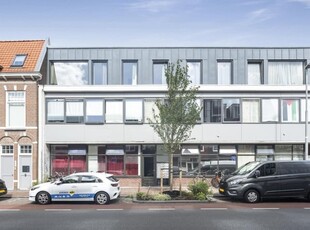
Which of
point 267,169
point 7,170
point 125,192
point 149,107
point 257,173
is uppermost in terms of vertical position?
point 149,107

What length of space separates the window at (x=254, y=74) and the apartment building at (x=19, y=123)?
12.9 m

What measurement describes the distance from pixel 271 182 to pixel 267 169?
615 mm

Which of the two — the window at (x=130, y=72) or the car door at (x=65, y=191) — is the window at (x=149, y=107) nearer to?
the window at (x=130, y=72)

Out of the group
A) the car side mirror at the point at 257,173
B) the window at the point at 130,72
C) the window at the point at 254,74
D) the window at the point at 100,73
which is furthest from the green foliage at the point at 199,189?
the window at the point at 100,73

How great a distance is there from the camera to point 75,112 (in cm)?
2744

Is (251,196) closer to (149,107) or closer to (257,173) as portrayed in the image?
(257,173)

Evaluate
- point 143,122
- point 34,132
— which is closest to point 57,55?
point 34,132

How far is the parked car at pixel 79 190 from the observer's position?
A: 19.7 metres

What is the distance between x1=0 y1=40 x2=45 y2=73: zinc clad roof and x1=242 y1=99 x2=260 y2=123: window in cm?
1282

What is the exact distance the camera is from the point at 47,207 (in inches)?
740

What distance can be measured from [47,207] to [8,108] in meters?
10.5

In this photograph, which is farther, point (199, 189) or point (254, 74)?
point (254, 74)

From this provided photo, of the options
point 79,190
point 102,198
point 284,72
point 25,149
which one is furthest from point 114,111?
point 284,72

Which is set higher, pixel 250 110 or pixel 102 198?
pixel 250 110
